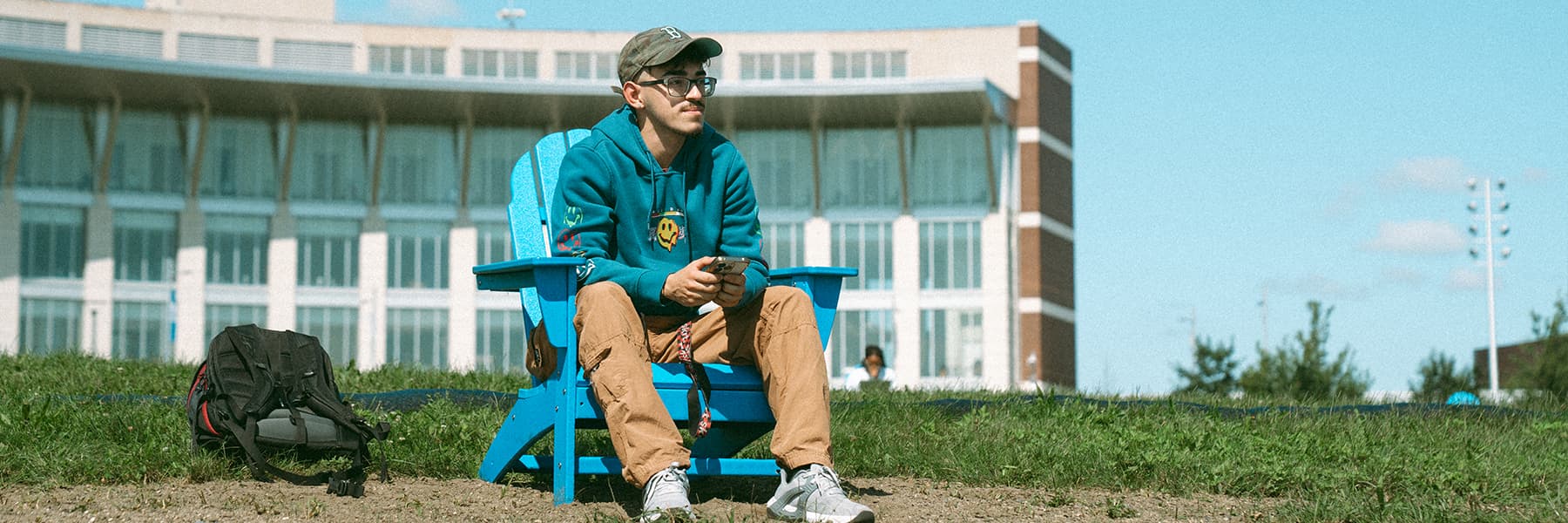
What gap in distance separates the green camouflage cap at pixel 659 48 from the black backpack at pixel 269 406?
1730 mm

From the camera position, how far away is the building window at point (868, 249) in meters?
49.3

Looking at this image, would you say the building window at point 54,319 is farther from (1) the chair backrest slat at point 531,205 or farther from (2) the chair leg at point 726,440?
(2) the chair leg at point 726,440

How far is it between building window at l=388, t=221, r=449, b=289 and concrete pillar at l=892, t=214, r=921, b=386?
13049 mm

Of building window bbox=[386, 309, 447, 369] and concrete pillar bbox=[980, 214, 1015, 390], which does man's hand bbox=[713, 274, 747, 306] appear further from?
building window bbox=[386, 309, 447, 369]

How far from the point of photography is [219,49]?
47219mm

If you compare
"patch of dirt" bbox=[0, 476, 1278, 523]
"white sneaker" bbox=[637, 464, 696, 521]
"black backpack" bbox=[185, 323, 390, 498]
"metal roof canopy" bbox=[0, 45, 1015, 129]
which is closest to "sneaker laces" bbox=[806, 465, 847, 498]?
"patch of dirt" bbox=[0, 476, 1278, 523]

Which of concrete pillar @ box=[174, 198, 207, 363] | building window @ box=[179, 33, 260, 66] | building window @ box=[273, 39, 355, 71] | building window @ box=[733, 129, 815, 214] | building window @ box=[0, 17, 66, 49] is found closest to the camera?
building window @ box=[0, 17, 66, 49]

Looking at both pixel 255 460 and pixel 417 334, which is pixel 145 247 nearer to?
pixel 417 334

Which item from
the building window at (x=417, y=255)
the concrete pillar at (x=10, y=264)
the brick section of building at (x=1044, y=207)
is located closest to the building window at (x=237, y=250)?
the building window at (x=417, y=255)

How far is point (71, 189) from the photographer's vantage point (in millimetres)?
45938

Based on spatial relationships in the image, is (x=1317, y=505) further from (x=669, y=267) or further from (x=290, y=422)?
(x=290, y=422)

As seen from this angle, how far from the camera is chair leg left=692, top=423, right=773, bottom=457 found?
19.3 ft

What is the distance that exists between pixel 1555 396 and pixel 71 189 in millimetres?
43138

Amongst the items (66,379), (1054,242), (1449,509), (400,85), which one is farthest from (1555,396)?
(1054,242)
